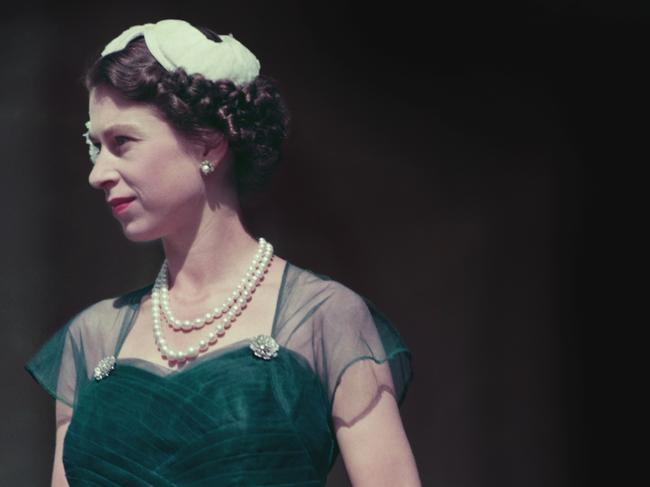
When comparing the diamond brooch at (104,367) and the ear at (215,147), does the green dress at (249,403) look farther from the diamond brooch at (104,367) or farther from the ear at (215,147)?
the ear at (215,147)

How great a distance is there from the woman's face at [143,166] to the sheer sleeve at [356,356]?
29cm

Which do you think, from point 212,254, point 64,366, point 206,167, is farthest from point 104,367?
point 206,167

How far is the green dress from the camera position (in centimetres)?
213

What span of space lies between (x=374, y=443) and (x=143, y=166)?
563 mm

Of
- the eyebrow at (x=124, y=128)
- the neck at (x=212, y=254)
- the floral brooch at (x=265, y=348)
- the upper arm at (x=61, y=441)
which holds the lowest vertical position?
the upper arm at (x=61, y=441)

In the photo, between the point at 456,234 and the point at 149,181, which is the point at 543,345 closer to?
the point at 456,234

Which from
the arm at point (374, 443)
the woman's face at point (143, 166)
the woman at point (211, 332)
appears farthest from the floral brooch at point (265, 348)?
the woman's face at point (143, 166)

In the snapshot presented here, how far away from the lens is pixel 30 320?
3.21m

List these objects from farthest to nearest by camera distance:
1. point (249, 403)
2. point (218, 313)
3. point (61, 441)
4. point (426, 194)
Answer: point (426, 194)
point (61, 441)
point (218, 313)
point (249, 403)

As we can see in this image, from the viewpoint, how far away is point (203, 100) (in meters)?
2.23

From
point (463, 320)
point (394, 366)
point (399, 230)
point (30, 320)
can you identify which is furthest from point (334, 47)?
point (394, 366)

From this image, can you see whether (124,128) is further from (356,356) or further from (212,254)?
(356,356)

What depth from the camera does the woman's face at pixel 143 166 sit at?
2.22 m

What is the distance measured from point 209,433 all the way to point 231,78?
57cm
